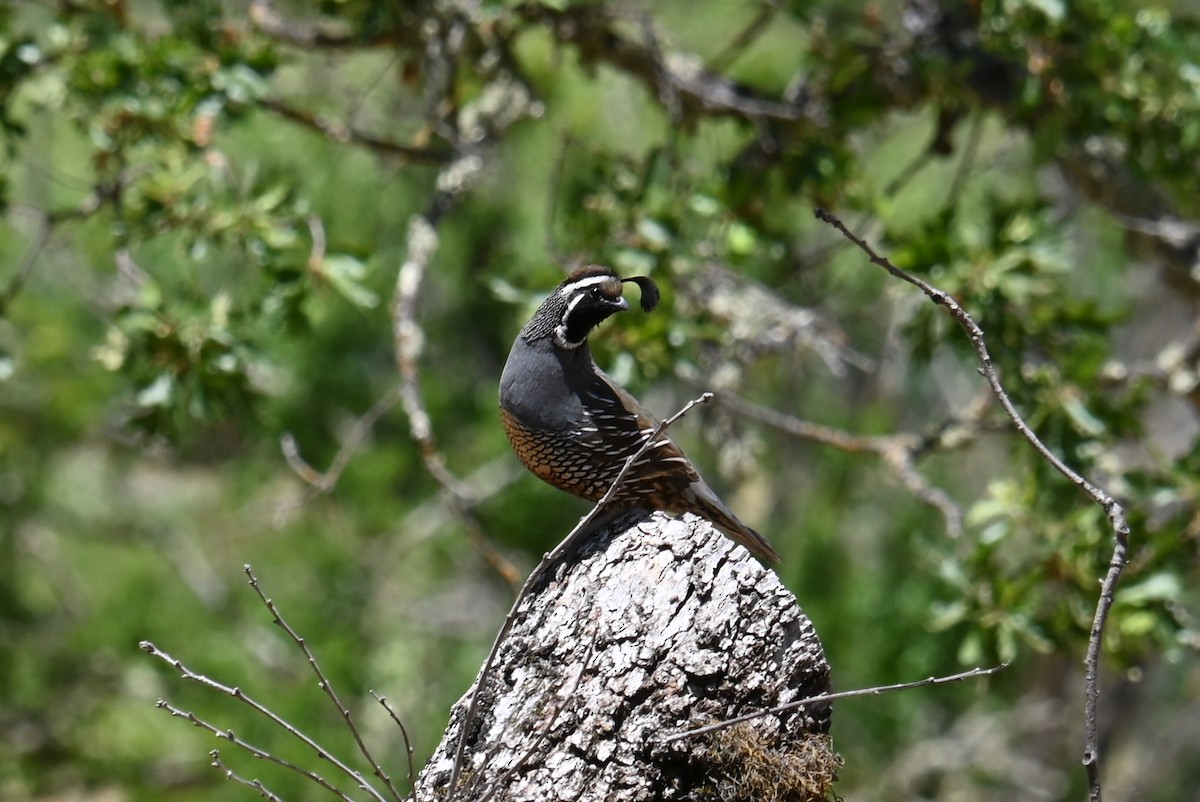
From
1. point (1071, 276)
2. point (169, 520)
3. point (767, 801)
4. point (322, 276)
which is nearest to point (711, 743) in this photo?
point (767, 801)

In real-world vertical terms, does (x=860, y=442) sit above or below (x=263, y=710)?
above

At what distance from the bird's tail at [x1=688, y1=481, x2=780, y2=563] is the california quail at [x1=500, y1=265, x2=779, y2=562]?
0.5 inches

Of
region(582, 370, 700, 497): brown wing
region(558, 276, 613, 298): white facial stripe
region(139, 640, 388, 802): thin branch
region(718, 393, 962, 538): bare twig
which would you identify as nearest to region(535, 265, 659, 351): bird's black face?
region(558, 276, 613, 298): white facial stripe

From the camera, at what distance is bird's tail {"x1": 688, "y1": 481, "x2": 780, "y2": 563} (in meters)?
3.83

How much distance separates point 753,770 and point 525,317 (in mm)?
2929

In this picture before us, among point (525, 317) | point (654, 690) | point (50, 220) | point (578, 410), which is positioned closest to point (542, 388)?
point (578, 410)

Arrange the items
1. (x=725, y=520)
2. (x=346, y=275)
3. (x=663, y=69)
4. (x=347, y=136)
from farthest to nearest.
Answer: (x=663, y=69), (x=347, y=136), (x=346, y=275), (x=725, y=520)

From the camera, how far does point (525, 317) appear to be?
17.7ft

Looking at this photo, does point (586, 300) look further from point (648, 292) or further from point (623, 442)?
point (623, 442)

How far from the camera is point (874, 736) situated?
10031 millimetres

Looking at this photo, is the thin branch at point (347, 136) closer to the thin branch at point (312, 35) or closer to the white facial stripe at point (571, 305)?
the thin branch at point (312, 35)

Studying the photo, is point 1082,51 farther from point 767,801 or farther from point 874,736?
point 874,736

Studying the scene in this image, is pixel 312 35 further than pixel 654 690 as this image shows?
Yes

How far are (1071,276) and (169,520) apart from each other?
777cm
